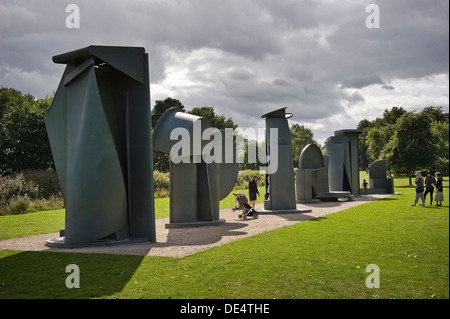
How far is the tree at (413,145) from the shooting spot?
38312 mm

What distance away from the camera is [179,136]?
13.7 metres

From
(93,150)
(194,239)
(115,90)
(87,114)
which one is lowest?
(194,239)

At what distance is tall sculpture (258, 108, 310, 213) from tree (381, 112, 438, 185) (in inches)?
943

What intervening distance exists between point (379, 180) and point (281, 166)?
15.8 m

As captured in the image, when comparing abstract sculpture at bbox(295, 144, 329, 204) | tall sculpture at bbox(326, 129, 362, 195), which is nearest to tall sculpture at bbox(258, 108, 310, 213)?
abstract sculpture at bbox(295, 144, 329, 204)

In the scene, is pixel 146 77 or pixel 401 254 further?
pixel 146 77

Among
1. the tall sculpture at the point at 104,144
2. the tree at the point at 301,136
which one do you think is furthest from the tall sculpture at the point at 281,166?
the tree at the point at 301,136

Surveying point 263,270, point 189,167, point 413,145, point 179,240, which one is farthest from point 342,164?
point 263,270

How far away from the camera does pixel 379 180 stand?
32094 millimetres

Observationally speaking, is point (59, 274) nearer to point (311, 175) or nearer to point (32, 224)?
point (32, 224)

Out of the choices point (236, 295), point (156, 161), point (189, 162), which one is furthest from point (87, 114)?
point (156, 161)

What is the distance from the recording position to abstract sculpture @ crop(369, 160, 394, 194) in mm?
31500
